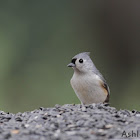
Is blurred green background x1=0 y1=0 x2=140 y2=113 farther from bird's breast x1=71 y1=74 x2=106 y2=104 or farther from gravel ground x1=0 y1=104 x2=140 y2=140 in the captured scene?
gravel ground x1=0 y1=104 x2=140 y2=140

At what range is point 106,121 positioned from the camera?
383 centimetres

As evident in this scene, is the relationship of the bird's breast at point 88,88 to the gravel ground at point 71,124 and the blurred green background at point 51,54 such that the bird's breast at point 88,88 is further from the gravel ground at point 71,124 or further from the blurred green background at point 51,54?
the blurred green background at point 51,54

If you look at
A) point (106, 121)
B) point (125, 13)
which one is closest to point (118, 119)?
point (106, 121)

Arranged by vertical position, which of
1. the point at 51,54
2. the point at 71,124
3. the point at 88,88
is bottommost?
the point at 71,124

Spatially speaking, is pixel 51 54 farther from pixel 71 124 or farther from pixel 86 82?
pixel 71 124

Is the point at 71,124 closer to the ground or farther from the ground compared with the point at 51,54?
closer to the ground

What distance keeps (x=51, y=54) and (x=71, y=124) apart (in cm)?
564

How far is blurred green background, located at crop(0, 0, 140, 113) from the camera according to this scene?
354 inches

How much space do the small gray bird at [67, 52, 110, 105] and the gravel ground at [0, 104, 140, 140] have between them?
0.77 feet

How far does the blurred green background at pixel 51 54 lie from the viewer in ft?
29.5

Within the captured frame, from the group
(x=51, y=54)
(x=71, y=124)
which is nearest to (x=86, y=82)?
(x=71, y=124)

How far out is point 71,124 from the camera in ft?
12.5

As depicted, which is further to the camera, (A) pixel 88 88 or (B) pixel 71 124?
(A) pixel 88 88

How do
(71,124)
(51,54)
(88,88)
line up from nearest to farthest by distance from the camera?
(71,124), (88,88), (51,54)
